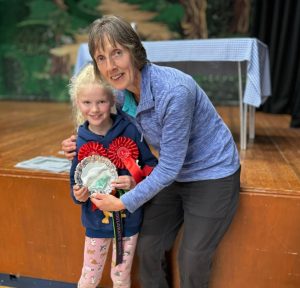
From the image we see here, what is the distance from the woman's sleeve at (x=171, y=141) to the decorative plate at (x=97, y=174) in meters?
0.14

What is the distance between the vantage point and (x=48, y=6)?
4480mm

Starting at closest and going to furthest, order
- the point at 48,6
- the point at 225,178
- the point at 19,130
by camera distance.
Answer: the point at 225,178
the point at 19,130
the point at 48,6

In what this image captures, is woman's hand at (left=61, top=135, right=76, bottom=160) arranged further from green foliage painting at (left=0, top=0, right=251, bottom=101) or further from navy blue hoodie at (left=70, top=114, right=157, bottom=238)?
green foliage painting at (left=0, top=0, right=251, bottom=101)

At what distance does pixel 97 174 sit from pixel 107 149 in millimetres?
84

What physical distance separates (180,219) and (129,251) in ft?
0.68

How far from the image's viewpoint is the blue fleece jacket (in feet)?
3.01

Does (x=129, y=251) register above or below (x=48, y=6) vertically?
below

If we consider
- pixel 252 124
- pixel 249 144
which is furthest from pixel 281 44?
pixel 249 144

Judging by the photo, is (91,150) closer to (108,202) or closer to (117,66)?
(108,202)

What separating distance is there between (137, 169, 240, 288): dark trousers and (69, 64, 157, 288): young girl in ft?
0.20

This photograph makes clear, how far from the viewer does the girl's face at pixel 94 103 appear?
1.09 m

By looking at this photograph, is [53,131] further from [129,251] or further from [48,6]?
[48,6]

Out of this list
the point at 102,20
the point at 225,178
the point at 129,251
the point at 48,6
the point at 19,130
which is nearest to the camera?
Result: the point at 102,20

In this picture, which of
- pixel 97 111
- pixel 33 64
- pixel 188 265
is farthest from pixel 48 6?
pixel 188 265
